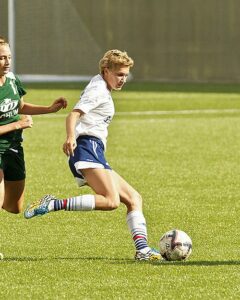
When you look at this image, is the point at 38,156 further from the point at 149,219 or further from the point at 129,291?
the point at 129,291

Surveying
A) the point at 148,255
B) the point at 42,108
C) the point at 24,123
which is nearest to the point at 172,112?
the point at 42,108

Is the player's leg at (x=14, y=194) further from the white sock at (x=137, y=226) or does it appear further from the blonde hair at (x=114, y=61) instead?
the blonde hair at (x=114, y=61)

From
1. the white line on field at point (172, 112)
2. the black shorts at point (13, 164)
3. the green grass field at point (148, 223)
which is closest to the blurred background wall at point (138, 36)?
the white line on field at point (172, 112)

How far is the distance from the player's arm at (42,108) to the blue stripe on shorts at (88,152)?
598mm

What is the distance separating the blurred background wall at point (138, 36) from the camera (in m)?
47.2

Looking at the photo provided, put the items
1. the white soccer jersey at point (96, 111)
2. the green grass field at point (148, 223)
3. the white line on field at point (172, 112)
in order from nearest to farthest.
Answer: the green grass field at point (148, 223) → the white soccer jersey at point (96, 111) → the white line on field at point (172, 112)

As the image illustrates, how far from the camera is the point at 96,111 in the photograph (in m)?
9.18

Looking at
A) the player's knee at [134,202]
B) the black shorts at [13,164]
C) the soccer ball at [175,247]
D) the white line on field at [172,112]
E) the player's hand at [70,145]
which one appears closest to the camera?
the player's hand at [70,145]

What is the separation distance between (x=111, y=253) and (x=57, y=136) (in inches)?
495

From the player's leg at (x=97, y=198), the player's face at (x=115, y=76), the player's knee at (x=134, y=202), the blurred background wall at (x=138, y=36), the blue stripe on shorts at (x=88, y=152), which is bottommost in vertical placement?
the blurred background wall at (x=138, y=36)

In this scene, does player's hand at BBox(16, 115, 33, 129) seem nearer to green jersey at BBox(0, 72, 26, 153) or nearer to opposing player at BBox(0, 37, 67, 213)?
opposing player at BBox(0, 37, 67, 213)

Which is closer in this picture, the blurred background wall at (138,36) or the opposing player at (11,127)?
the opposing player at (11,127)

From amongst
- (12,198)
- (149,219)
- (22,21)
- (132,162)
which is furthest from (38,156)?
(22,21)

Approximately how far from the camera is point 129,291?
7.79 meters
